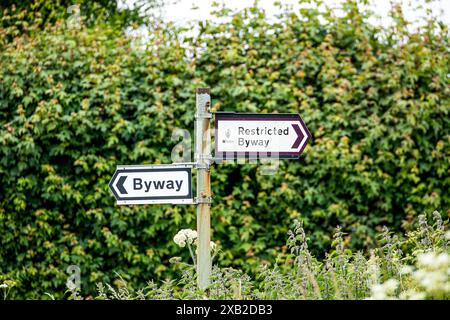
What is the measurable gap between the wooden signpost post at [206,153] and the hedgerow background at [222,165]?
124 inches

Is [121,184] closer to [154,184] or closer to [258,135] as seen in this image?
[154,184]

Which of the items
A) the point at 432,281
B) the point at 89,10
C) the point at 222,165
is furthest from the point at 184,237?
the point at 89,10

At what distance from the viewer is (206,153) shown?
4.17m

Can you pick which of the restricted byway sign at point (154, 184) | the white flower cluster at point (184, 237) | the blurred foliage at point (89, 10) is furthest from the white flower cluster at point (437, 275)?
the blurred foliage at point (89, 10)

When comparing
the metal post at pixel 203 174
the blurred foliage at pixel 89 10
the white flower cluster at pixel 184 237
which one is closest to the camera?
the metal post at pixel 203 174

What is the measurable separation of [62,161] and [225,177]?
159 centimetres

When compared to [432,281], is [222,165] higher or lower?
higher

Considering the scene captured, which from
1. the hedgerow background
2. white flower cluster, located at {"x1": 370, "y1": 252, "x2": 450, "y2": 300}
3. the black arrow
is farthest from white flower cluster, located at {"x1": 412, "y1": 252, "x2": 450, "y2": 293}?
the hedgerow background

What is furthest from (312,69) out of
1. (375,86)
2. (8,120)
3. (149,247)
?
(8,120)

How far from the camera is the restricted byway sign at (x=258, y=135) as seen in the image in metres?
4.23

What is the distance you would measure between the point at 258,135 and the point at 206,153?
299mm

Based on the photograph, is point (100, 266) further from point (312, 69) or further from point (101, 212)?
point (312, 69)

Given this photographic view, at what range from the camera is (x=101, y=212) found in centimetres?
751

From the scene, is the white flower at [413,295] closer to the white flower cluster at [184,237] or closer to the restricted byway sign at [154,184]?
the restricted byway sign at [154,184]
